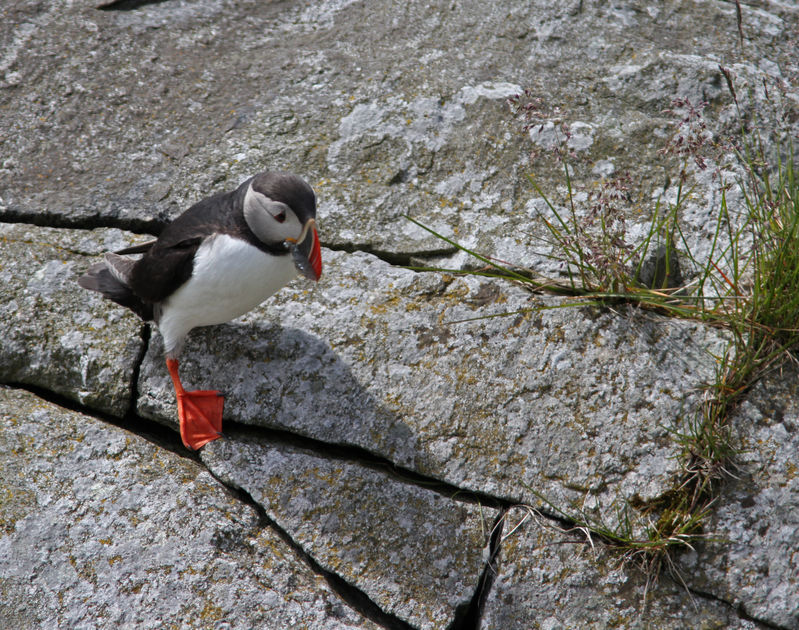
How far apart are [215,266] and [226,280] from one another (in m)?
0.08

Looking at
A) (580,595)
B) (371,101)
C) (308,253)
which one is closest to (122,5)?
Answer: (371,101)

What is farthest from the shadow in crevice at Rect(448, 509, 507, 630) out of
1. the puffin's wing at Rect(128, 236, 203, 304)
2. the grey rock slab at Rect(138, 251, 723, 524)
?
the puffin's wing at Rect(128, 236, 203, 304)

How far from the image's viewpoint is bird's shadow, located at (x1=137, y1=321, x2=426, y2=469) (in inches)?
120

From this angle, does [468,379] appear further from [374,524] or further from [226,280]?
[226,280]

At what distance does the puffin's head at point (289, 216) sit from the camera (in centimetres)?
279

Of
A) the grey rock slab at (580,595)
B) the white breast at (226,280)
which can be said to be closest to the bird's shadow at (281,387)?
the white breast at (226,280)

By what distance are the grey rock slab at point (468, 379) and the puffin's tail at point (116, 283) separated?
0.67 feet

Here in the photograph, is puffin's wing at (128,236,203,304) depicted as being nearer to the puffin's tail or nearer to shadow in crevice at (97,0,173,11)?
the puffin's tail

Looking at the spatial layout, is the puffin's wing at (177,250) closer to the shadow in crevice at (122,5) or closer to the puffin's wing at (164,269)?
the puffin's wing at (164,269)

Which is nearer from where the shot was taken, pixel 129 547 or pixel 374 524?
pixel 129 547

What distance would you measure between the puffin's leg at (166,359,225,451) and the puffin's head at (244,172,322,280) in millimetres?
744

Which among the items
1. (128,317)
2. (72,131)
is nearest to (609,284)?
(128,317)

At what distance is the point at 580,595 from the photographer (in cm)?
267

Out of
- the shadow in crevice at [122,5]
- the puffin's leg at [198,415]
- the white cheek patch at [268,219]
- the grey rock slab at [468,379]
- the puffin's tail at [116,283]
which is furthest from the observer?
the shadow in crevice at [122,5]
